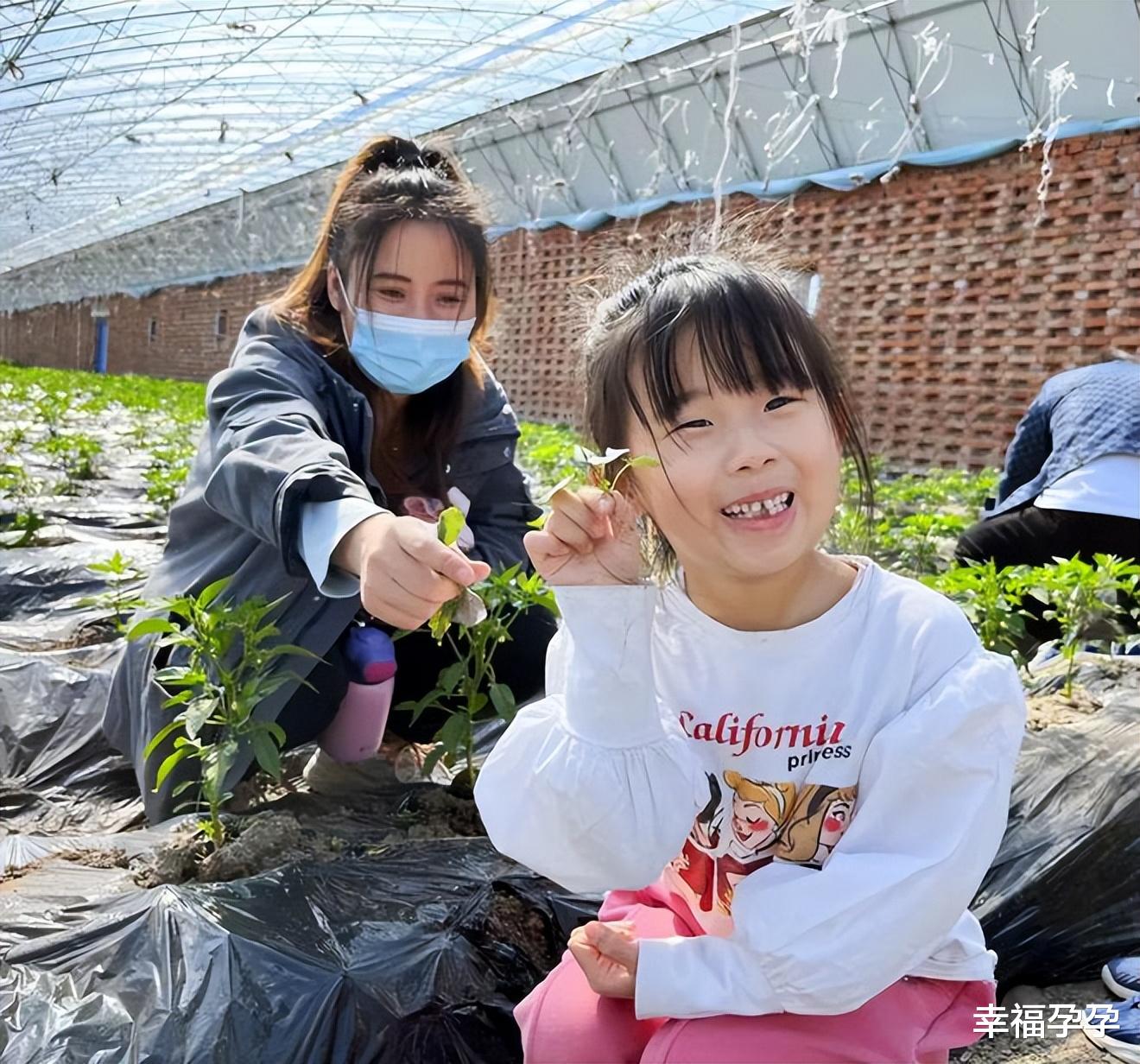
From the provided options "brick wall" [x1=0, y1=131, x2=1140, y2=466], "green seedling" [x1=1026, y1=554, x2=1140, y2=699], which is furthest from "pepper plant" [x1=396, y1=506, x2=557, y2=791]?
"brick wall" [x1=0, y1=131, x2=1140, y2=466]

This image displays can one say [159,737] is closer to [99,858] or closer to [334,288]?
[99,858]

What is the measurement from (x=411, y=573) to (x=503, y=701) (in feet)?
2.36

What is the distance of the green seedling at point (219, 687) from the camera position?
62.8 inches

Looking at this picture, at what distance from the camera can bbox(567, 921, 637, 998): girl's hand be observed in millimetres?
1084

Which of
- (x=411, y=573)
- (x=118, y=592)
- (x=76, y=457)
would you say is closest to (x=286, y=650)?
(x=411, y=573)

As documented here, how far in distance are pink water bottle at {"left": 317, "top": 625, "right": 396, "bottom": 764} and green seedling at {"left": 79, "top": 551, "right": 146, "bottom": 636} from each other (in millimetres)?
395

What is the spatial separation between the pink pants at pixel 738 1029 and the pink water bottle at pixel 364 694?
863 millimetres

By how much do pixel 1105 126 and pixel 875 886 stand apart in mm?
7316

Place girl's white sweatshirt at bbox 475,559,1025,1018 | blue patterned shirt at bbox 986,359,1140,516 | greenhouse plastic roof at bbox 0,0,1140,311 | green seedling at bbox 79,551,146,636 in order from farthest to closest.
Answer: greenhouse plastic roof at bbox 0,0,1140,311, blue patterned shirt at bbox 986,359,1140,516, green seedling at bbox 79,551,146,636, girl's white sweatshirt at bbox 475,559,1025,1018

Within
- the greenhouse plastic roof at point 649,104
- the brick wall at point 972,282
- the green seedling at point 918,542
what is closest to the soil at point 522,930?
the greenhouse plastic roof at point 649,104

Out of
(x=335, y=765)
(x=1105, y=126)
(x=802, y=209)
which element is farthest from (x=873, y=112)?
(x=335, y=765)

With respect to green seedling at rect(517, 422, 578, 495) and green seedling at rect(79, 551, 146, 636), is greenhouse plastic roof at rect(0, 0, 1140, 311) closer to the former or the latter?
green seedling at rect(79, 551, 146, 636)

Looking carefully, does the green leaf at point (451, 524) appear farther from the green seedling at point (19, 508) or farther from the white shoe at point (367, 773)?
the green seedling at point (19, 508)

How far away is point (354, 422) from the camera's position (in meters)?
1.92
